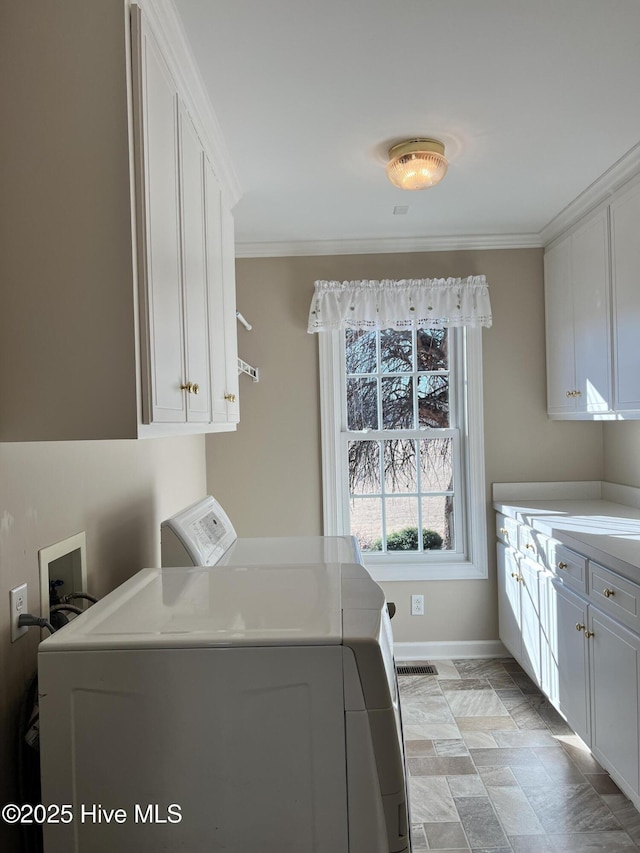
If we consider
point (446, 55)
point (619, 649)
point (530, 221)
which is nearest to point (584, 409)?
point (530, 221)

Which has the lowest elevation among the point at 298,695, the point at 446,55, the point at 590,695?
the point at 590,695

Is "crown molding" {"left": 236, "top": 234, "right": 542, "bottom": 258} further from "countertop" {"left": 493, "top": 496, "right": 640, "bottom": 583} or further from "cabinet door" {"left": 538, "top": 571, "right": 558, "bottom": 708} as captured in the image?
"cabinet door" {"left": 538, "top": 571, "right": 558, "bottom": 708}

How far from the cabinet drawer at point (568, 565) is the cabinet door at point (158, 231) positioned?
5.50 feet

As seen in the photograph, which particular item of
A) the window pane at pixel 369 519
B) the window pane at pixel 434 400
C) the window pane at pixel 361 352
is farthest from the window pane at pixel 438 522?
the window pane at pixel 361 352

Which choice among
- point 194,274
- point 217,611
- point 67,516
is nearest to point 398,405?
point 194,274

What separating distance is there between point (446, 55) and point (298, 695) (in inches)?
64.8

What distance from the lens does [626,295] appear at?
2.41 meters

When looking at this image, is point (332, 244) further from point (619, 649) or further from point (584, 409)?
point (619, 649)

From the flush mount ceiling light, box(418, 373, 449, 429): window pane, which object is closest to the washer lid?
the flush mount ceiling light

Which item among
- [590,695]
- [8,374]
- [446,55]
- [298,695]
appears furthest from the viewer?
[590,695]

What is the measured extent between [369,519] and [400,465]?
0.36 metres

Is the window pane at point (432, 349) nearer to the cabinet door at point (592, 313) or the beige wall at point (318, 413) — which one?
the beige wall at point (318, 413)

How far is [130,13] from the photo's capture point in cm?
113

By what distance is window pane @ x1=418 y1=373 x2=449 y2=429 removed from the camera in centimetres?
339
